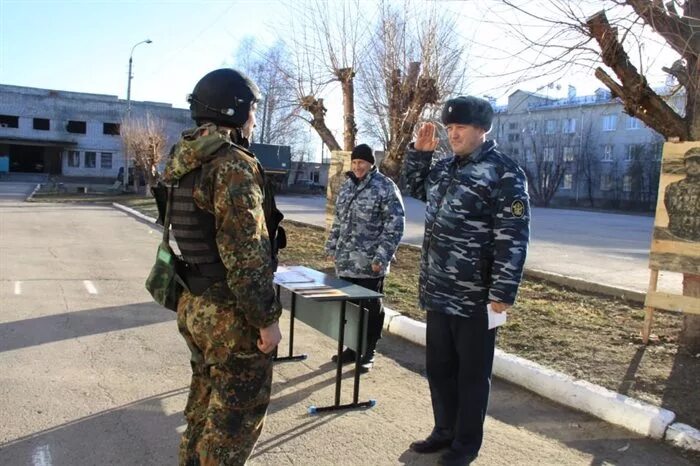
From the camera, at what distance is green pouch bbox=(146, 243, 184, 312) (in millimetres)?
2619

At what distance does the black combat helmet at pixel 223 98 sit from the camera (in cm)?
255

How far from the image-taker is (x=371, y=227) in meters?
5.16

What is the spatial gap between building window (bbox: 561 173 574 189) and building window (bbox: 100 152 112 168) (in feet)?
157

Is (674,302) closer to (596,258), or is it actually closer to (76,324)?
(76,324)

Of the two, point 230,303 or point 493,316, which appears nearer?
point 230,303

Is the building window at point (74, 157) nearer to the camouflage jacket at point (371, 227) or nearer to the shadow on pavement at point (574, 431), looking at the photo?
the camouflage jacket at point (371, 227)

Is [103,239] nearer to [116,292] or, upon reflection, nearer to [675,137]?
[116,292]

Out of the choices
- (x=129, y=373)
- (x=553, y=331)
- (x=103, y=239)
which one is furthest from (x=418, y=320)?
(x=103, y=239)

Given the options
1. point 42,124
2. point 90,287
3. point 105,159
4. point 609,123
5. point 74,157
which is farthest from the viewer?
point 609,123

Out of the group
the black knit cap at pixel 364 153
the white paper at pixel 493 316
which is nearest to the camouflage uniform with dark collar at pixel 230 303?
the white paper at pixel 493 316

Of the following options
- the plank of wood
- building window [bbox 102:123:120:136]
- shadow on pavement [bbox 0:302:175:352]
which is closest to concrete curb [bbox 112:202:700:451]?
the plank of wood

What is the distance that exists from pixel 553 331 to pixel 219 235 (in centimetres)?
488

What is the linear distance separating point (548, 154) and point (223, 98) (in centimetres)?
6391

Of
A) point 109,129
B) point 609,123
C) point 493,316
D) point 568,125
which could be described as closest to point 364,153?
point 493,316
